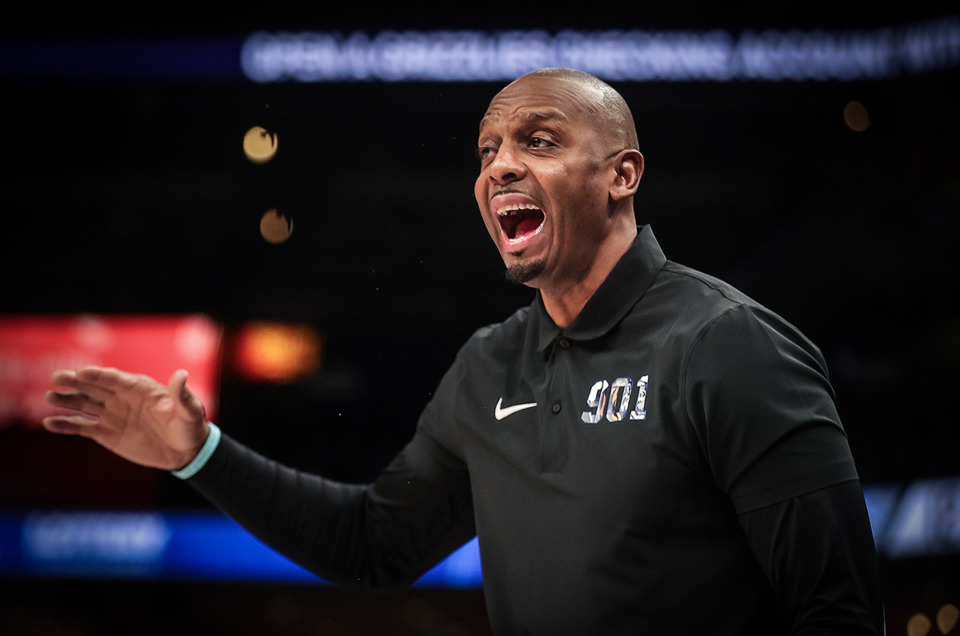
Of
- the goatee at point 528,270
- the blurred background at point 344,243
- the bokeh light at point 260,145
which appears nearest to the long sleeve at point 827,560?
the goatee at point 528,270

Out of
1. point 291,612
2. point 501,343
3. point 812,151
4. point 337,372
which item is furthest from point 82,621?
point 812,151

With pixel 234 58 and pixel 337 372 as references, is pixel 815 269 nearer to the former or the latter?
pixel 337 372

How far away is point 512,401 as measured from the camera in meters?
1.47

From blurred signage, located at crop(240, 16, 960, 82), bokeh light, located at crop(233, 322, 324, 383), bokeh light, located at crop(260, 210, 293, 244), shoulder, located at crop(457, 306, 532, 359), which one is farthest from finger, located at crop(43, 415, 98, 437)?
bokeh light, located at crop(233, 322, 324, 383)

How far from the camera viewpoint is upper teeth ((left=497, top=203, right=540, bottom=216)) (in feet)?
4.65

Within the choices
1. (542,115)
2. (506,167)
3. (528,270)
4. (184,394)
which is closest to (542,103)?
(542,115)

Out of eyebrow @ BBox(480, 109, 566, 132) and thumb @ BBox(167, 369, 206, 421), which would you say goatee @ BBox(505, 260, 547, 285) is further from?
thumb @ BBox(167, 369, 206, 421)

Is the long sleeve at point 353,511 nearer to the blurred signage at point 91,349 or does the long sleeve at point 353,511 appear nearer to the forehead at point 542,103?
the forehead at point 542,103

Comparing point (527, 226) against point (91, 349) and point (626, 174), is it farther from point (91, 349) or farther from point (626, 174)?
point (91, 349)

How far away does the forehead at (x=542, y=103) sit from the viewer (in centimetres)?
140

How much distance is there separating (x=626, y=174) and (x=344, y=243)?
2046 mm

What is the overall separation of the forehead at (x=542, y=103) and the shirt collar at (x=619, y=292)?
9.5 inches

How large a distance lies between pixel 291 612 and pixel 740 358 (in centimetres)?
293

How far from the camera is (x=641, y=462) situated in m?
1.21
